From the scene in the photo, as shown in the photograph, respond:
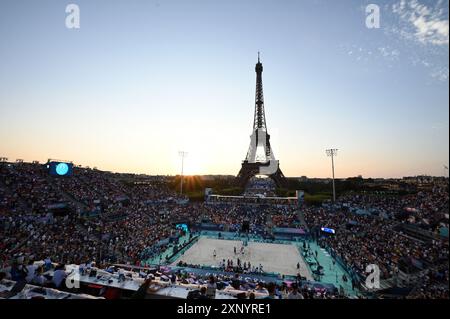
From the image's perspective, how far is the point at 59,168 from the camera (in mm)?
29016

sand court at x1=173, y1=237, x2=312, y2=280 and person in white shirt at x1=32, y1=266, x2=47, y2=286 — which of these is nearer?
person in white shirt at x1=32, y1=266, x2=47, y2=286

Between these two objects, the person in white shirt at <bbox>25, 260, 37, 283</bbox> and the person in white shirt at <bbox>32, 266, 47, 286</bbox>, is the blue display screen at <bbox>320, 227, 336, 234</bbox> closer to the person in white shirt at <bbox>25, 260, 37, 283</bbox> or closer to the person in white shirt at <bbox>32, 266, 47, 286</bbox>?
the person in white shirt at <bbox>32, 266, 47, 286</bbox>

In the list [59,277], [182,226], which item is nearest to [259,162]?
[182,226]

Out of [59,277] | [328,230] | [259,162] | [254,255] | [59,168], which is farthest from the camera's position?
[259,162]

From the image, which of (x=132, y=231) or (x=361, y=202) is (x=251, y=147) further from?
(x=132, y=231)

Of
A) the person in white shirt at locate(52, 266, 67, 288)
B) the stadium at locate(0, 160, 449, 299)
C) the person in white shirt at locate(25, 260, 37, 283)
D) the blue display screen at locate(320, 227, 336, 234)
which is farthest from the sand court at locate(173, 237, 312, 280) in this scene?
the person in white shirt at locate(52, 266, 67, 288)

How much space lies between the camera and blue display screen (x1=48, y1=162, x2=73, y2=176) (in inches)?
1131

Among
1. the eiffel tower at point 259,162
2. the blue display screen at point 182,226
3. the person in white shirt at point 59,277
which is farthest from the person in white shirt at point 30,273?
the eiffel tower at point 259,162

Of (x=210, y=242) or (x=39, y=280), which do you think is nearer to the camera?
(x=39, y=280)

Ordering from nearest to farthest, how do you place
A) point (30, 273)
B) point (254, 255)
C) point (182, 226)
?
point (30, 273)
point (254, 255)
point (182, 226)

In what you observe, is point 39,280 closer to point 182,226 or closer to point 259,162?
point 182,226

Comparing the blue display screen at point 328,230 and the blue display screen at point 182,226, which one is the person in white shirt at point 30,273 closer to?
the blue display screen at point 182,226

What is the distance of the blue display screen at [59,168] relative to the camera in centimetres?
2873
